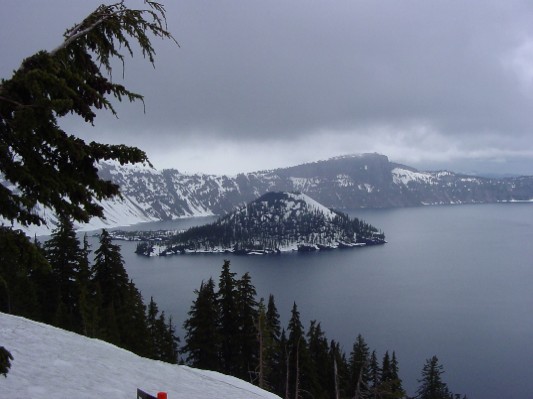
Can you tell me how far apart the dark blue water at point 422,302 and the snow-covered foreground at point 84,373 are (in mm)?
54954

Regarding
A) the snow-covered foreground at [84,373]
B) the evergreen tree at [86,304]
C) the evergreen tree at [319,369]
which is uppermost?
the snow-covered foreground at [84,373]

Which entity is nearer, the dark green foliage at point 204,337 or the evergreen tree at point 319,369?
the dark green foliage at point 204,337

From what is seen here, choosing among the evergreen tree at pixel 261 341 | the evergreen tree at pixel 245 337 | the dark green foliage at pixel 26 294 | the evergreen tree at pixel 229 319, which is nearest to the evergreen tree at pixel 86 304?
the dark green foliage at pixel 26 294

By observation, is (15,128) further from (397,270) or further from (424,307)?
(397,270)

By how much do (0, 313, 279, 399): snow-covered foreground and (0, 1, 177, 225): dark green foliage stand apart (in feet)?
18.7

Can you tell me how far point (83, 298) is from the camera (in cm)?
3256

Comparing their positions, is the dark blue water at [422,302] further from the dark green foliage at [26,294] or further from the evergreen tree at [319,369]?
the dark green foliage at [26,294]

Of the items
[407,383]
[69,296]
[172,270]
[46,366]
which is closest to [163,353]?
[69,296]

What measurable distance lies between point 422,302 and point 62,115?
110 meters

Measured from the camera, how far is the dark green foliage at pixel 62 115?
207 inches

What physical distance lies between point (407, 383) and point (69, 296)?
47.8 m

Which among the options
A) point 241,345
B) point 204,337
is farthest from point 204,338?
point 241,345

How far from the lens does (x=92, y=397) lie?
10.4 meters

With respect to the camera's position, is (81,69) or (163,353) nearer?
(81,69)
